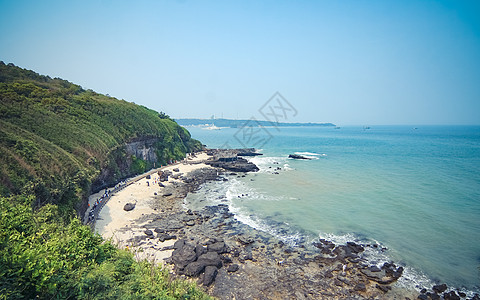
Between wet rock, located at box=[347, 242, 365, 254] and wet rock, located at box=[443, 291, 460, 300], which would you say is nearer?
A: wet rock, located at box=[443, 291, 460, 300]

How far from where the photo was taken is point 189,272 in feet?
56.3

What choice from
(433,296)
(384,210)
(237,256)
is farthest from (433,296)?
(384,210)

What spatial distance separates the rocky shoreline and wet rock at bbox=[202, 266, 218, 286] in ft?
0.20

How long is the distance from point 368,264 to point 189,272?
1433 cm

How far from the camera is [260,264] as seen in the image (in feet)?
61.3

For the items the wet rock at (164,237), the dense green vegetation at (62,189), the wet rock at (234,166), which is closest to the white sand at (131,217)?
the wet rock at (164,237)

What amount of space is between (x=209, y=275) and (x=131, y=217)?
13.9 m

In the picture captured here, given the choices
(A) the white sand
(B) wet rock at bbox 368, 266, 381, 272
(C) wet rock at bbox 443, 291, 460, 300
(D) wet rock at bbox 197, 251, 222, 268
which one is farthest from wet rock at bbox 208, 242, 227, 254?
(C) wet rock at bbox 443, 291, 460, 300

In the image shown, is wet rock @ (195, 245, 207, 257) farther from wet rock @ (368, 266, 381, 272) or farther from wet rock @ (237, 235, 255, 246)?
wet rock @ (368, 266, 381, 272)

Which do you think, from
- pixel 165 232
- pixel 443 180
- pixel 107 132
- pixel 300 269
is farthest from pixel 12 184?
pixel 443 180

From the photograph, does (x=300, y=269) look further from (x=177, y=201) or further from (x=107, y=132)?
(x=107, y=132)

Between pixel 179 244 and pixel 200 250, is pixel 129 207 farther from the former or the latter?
pixel 200 250

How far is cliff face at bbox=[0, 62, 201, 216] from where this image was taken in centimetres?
2027

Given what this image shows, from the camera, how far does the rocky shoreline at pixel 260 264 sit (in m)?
15.8
